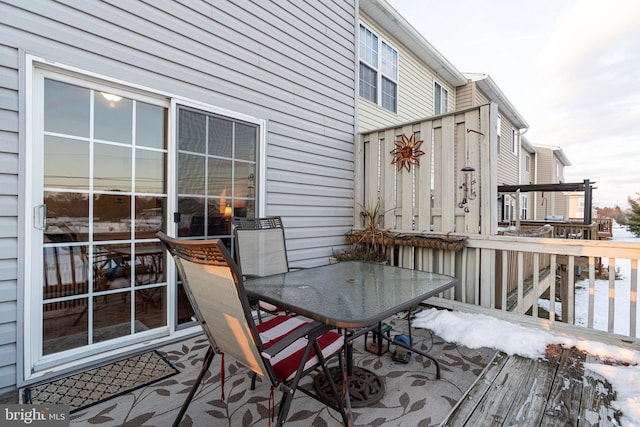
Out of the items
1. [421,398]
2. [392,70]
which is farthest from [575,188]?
[421,398]

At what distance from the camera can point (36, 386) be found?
1938mm

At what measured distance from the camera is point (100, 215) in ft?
7.57

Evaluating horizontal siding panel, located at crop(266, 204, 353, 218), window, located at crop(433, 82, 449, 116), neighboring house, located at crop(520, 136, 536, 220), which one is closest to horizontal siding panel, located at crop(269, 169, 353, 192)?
horizontal siding panel, located at crop(266, 204, 353, 218)

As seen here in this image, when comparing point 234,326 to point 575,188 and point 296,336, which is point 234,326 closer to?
point 296,336

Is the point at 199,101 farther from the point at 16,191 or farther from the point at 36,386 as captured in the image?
the point at 36,386

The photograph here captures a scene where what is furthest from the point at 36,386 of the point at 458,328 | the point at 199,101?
the point at 458,328

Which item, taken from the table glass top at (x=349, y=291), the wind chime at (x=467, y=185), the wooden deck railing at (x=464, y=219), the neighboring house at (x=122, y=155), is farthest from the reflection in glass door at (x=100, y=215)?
the wind chime at (x=467, y=185)

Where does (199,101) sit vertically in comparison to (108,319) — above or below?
above

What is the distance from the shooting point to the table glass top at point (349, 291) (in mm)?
1361

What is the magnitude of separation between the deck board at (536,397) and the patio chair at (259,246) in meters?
1.63

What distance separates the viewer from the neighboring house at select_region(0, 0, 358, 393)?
76.5 inches

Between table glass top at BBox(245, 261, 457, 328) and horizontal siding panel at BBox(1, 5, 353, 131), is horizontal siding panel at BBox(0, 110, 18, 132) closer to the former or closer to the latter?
horizontal siding panel at BBox(1, 5, 353, 131)

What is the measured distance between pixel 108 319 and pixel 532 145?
62.3ft

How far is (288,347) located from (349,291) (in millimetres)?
478
